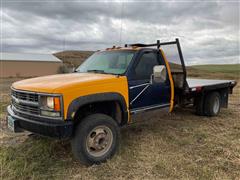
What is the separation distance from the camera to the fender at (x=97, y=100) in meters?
3.30

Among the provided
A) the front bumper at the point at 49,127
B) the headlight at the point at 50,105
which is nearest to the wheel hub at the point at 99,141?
the front bumper at the point at 49,127

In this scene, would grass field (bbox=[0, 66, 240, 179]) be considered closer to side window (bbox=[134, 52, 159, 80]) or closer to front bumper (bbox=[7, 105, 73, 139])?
front bumper (bbox=[7, 105, 73, 139])

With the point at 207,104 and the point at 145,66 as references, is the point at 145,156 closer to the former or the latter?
the point at 145,66

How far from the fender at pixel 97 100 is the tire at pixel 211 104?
12.1ft

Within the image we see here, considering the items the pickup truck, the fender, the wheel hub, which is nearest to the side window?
the pickup truck

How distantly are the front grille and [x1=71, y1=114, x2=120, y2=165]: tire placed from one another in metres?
0.74

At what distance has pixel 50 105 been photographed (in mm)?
3275

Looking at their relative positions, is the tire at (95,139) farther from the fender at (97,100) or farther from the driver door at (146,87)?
the driver door at (146,87)

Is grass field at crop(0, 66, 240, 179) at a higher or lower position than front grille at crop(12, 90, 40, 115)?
lower

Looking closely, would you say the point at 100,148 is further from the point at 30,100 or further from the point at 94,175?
the point at 30,100

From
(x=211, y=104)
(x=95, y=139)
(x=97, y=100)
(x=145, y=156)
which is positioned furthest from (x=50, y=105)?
(x=211, y=104)

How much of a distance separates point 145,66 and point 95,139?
5.91 feet

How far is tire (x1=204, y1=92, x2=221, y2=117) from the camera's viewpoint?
683 centimetres

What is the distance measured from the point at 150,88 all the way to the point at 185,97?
192cm
